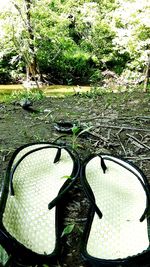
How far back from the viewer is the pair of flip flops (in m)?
1.18

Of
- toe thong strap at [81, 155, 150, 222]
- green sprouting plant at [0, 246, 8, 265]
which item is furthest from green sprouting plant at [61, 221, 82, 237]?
green sprouting plant at [0, 246, 8, 265]

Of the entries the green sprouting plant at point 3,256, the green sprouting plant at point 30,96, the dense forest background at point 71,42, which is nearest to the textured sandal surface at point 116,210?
the green sprouting plant at point 3,256

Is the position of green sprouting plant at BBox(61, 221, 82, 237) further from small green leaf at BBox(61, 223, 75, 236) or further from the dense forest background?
the dense forest background

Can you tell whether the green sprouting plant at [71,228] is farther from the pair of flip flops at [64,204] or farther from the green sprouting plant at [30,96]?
the green sprouting plant at [30,96]

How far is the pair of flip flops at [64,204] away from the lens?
1182 mm

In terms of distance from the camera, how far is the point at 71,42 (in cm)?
1251

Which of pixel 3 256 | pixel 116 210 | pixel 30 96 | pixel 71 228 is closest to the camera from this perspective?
pixel 3 256

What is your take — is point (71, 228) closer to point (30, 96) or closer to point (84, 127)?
point (84, 127)

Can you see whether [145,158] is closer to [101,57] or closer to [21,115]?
[21,115]

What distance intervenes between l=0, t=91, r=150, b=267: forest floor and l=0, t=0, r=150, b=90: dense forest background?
2.69 m

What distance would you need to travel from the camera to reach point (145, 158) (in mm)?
2145

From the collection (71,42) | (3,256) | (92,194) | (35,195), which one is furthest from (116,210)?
(71,42)

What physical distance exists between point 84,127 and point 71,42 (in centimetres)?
1036

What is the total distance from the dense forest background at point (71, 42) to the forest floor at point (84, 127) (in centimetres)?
269
